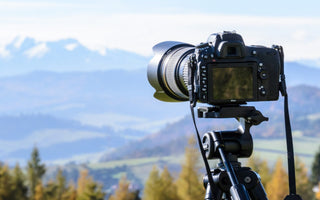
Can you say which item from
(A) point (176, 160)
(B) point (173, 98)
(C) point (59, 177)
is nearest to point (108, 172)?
(A) point (176, 160)

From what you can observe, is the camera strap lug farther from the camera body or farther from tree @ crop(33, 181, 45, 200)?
tree @ crop(33, 181, 45, 200)

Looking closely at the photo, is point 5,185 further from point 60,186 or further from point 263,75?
point 263,75

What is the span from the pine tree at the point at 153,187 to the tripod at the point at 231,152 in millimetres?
49212

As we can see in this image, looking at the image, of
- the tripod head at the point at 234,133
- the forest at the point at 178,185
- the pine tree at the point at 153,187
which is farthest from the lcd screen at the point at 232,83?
the pine tree at the point at 153,187

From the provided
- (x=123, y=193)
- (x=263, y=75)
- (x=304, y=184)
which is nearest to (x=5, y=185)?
(x=123, y=193)

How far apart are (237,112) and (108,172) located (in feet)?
528

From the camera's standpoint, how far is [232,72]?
11.6ft

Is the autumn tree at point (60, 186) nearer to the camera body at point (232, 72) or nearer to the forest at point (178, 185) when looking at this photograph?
the forest at point (178, 185)

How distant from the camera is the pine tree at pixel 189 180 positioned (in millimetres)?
53625

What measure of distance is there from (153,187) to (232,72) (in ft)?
169

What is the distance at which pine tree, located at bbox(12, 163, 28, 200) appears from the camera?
48366 mm

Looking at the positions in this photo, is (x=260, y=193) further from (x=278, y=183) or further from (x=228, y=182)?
(x=278, y=183)

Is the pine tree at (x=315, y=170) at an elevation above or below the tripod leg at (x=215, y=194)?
below

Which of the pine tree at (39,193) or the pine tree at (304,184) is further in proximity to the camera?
the pine tree at (39,193)
